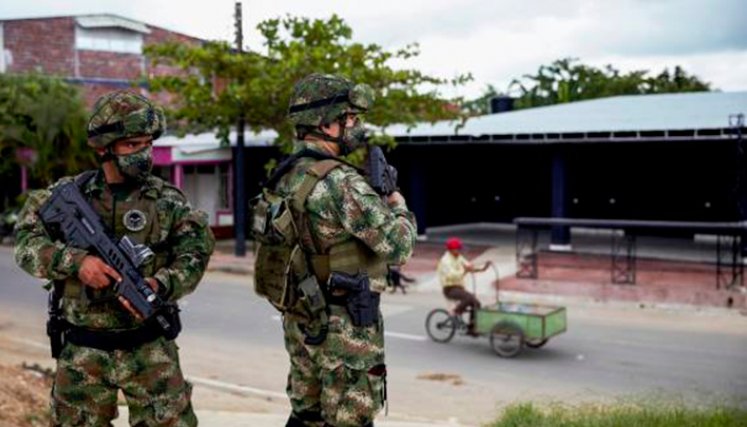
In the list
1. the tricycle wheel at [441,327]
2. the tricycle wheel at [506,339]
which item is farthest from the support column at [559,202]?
the tricycle wheel at [506,339]

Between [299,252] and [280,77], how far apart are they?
46.6 ft

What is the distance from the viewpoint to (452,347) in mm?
10586

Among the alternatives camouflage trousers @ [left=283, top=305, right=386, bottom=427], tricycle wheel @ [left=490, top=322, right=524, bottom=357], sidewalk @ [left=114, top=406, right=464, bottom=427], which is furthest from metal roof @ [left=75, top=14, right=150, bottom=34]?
camouflage trousers @ [left=283, top=305, right=386, bottom=427]

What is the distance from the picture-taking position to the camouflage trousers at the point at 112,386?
12.6ft

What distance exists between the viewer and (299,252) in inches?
155

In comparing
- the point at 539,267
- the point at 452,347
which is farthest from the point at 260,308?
the point at 539,267

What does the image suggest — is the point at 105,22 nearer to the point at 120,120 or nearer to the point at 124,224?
the point at 120,120

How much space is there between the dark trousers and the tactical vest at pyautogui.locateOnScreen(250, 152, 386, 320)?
6550mm

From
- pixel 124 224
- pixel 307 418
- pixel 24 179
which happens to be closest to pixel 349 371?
pixel 307 418

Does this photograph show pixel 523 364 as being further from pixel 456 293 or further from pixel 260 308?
pixel 260 308

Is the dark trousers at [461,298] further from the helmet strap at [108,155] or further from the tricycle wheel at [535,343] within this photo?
the helmet strap at [108,155]

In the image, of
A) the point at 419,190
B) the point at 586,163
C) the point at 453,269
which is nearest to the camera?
the point at 453,269

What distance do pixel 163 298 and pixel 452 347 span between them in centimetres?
710

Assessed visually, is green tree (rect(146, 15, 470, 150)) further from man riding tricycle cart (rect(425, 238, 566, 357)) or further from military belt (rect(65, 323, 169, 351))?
military belt (rect(65, 323, 169, 351))
